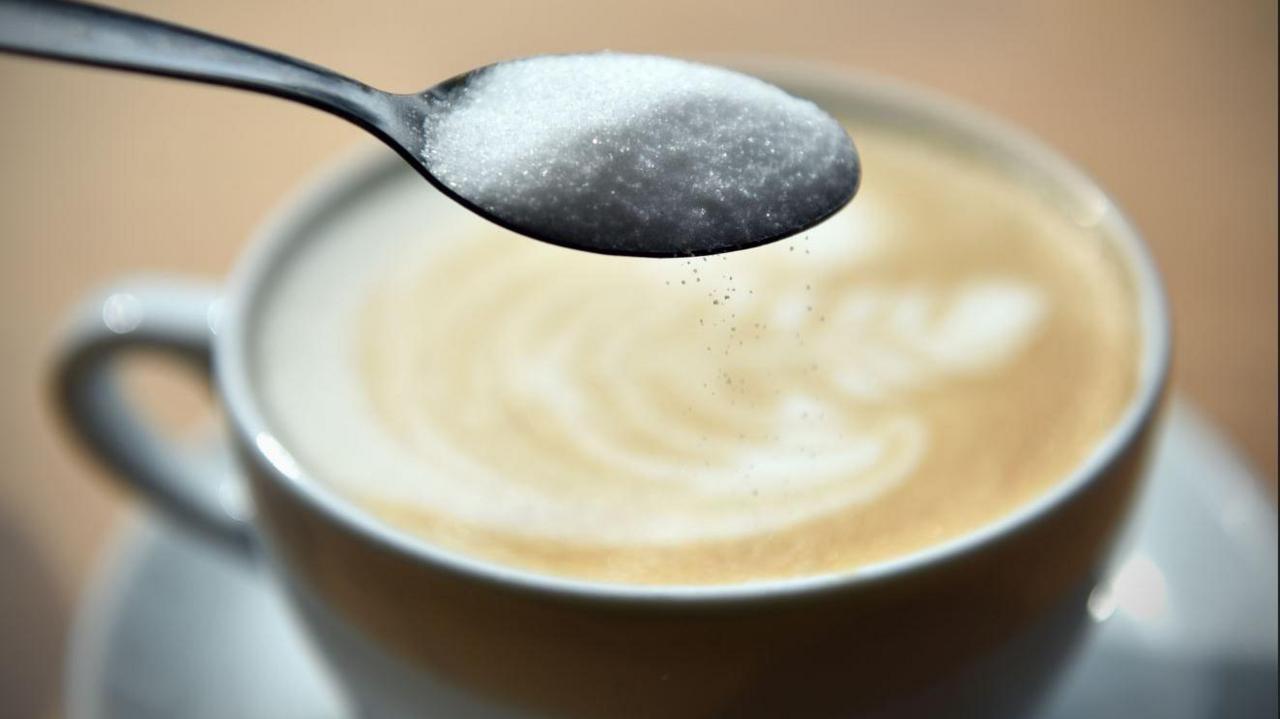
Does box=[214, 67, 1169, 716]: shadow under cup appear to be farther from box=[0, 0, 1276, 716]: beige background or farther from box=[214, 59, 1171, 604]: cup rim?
box=[0, 0, 1276, 716]: beige background

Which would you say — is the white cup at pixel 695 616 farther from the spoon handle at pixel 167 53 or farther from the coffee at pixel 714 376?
the spoon handle at pixel 167 53

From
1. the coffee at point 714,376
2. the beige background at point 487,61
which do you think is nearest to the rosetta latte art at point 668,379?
the coffee at point 714,376

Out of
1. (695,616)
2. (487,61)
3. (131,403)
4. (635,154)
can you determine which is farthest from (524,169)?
(487,61)

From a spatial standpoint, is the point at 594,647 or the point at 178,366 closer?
the point at 594,647

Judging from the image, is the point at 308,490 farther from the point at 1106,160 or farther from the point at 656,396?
the point at 1106,160

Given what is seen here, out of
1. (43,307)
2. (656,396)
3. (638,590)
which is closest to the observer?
(638,590)

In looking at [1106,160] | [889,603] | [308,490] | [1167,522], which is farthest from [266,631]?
[1106,160]

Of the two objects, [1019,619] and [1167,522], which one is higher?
[1019,619]
